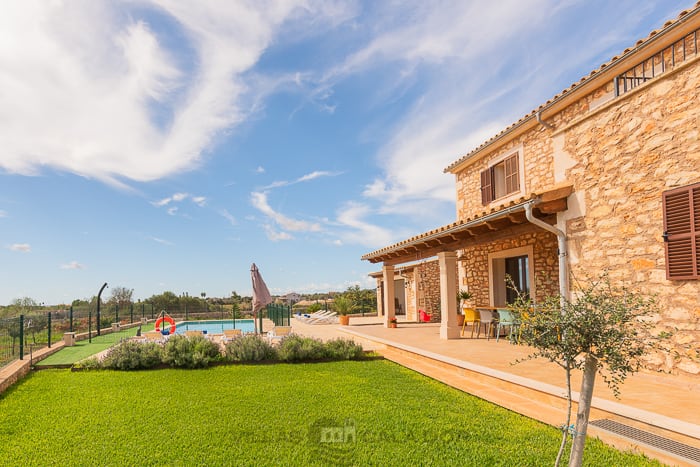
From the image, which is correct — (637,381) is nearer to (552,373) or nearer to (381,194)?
(552,373)

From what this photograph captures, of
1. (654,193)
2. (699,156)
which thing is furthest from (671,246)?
(699,156)

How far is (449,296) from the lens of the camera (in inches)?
433

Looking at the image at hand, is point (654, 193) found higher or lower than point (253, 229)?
lower

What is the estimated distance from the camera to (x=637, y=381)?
590cm

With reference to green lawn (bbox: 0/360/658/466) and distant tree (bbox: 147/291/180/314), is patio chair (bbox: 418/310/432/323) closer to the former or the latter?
green lawn (bbox: 0/360/658/466)

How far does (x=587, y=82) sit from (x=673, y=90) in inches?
119

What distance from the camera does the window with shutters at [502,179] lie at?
38.0 feet

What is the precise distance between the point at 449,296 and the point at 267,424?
7032mm

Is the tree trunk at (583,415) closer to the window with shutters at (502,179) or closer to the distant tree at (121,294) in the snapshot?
the window with shutters at (502,179)

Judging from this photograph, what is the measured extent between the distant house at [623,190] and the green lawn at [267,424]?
222cm

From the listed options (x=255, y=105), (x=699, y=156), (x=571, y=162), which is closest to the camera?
(x=699, y=156)

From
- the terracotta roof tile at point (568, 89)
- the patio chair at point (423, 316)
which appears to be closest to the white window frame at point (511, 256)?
the terracotta roof tile at point (568, 89)

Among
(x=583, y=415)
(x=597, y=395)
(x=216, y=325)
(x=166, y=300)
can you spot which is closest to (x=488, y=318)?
(x=597, y=395)

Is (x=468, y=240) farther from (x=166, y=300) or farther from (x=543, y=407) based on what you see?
(x=166, y=300)
